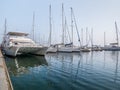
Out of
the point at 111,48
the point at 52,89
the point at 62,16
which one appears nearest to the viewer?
the point at 52,89

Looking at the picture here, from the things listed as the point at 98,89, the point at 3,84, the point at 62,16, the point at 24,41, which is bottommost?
the point at 98,89

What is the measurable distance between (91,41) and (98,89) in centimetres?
7279

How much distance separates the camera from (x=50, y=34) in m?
47.8

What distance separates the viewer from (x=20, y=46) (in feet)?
89.1

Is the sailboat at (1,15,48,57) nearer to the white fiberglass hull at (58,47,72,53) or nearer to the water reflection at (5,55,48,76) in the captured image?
the water reflection at (5,55,48,76)

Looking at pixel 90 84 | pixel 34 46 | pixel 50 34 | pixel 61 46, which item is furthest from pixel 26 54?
pixel 90 84

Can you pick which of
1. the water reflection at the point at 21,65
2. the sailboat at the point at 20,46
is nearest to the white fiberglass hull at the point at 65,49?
the sailboat at the point at 20,46

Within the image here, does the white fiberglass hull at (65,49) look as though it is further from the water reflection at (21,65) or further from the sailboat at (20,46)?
the water reflection at (21,65)

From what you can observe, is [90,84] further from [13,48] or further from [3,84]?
[13,48]

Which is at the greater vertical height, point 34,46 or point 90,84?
point 34,46

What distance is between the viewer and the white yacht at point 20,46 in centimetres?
2772

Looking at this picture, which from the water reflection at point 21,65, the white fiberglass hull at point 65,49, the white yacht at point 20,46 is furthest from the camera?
the white fiberglass hull at point 65,49

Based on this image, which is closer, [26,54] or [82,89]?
[82,89]

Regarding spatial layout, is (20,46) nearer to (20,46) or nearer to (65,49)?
(20,46)
